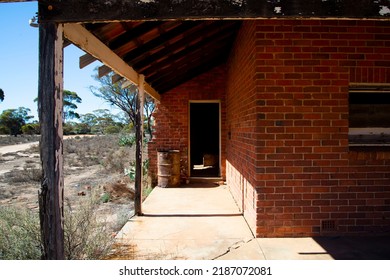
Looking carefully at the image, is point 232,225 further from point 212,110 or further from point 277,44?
point 212,110

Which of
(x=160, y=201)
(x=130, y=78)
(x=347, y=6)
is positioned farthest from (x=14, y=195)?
(x=347, y=6)

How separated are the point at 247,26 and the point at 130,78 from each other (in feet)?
7.05

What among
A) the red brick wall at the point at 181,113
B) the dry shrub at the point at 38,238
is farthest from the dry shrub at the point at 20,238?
the red brick wall at the point at 181,113

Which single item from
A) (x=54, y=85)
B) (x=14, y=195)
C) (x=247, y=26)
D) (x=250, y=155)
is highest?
(x=247, y=26)

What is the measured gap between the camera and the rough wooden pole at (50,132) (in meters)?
2.41

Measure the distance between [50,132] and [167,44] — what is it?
118 inches

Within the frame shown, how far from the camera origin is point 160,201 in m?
6.68

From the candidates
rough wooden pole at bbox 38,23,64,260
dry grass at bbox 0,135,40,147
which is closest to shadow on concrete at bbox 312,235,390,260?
rough wooden pole at bbox 38,23,64,260

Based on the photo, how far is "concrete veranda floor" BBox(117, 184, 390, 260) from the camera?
139 inches

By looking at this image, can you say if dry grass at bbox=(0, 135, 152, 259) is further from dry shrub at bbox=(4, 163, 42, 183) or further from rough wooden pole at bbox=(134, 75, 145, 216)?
rough wooden pole at bbox=(134, 75, 145, 216)

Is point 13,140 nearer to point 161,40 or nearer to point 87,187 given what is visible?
point 87,187

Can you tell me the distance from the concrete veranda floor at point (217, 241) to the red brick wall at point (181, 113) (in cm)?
340

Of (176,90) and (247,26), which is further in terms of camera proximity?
(176,90)

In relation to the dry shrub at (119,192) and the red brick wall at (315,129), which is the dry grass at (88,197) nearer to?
the dry shrub at (119,192)
